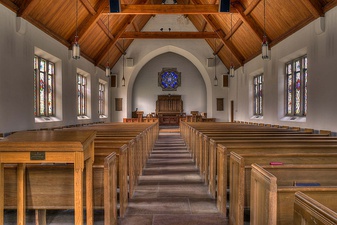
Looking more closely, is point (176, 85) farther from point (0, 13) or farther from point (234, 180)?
point (234, 180)

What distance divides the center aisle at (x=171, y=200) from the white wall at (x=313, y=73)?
3.58m

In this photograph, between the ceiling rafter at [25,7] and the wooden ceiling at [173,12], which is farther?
the wooden ceiling at [173,12]

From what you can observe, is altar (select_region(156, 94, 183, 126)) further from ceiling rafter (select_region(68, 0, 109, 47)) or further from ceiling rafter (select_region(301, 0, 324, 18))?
ceiling rafter (select_region(301, 0, 324, 18))

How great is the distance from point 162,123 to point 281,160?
55.2ft

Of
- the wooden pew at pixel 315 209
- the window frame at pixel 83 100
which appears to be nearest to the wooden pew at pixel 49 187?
the wooden pew at pixel 315 209

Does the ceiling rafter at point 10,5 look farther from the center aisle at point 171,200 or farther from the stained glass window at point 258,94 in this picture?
the stained glass window at point 258,94

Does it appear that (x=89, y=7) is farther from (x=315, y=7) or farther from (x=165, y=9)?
(x=315, y=7)

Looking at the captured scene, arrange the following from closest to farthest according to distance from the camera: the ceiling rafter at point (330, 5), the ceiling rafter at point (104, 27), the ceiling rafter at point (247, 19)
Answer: the ceiling rafter at point (330, 5) → the ceiling rafter at point (247, 19) → the ceiling rafter at point (104, 27)

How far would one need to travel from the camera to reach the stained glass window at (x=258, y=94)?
13.7 metres

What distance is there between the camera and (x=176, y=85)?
20750 mm

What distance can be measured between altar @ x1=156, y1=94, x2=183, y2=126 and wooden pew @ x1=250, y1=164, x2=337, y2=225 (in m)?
17.4

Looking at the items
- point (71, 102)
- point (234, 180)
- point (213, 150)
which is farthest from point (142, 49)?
point (234, 180)

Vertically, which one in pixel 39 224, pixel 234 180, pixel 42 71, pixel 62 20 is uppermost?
pixel 62 20

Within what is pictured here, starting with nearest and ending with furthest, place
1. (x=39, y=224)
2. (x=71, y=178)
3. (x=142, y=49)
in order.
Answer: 1. (x=71, y=178)
2. (x=39, y=224)
3. (x=142, y=49)
